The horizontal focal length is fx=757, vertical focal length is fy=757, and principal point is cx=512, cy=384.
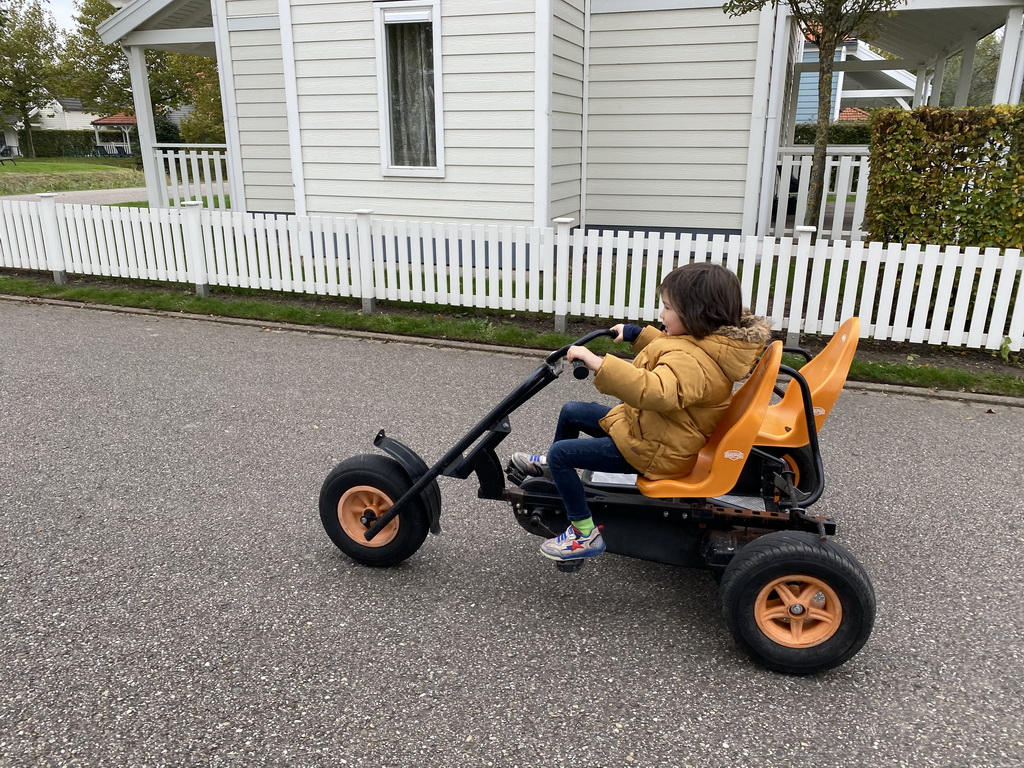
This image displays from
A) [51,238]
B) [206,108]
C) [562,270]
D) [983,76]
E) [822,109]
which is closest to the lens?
[562,270]

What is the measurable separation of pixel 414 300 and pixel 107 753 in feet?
19.4

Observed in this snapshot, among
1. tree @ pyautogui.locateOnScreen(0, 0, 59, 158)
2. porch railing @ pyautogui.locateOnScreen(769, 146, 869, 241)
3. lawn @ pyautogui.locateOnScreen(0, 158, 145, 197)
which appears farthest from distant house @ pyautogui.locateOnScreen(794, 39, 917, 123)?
tree @ pyautogui.locateOnScreen(0, 0, 59, 158)

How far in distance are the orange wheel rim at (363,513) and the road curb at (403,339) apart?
3615 millimetres

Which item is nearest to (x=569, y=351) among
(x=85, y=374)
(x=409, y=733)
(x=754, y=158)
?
(x=409, y=733)

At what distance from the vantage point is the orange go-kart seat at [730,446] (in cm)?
265

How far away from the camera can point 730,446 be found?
2.70 meters

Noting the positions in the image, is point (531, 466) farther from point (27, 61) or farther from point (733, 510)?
point (27, 61)

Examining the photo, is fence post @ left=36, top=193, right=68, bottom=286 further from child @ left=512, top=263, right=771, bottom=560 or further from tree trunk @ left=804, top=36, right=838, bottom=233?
tree trunk @ left=804, top=36, right=838, bottom=233

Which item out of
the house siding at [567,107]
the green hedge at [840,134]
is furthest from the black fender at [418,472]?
the green hedge at [840,134]

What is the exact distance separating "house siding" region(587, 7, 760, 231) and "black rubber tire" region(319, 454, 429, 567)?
8.19 meters

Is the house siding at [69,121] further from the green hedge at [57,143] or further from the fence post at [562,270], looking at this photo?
the fence post at [562,270]

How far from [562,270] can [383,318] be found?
6.22 feet

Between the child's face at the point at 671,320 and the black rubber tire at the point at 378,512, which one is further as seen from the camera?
the black rubber tire at the point at 378,512

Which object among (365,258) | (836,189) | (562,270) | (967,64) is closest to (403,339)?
(365,258)
